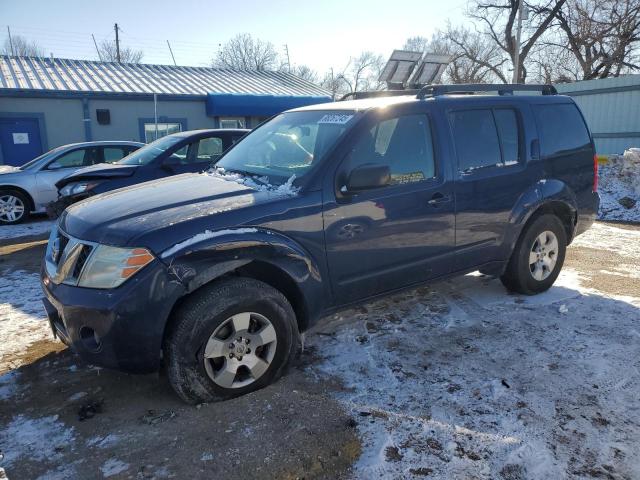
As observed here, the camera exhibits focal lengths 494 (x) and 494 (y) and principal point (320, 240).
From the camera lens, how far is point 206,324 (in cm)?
286

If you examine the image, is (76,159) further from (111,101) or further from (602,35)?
(602,35)

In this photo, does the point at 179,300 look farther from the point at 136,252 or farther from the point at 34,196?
the point at 34,196

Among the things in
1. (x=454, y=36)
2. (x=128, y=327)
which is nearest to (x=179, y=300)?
(x=128, y=327)

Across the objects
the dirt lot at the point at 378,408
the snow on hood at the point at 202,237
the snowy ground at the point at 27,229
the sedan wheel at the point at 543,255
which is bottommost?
the dirt lot at the point at 378,408

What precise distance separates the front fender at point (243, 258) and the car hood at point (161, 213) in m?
0.07

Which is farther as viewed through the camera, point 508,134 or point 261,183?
point 508,134

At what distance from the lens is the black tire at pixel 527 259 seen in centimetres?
463

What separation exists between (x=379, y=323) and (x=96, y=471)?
2.44m

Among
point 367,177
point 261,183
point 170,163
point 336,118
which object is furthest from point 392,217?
point 170,163

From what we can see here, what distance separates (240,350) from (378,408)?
91 centimetres

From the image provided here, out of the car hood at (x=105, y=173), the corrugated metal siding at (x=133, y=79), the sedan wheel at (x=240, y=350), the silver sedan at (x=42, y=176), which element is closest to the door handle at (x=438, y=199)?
the sedan wheel at (x=240, y=350)

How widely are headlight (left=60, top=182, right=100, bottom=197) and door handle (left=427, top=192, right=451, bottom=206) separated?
5.32 meters

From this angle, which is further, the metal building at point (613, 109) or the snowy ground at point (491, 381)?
the metal building at point (613, 109)

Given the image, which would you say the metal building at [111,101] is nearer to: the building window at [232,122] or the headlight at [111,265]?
the building window at [232,122]
